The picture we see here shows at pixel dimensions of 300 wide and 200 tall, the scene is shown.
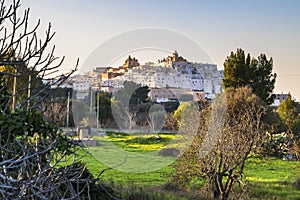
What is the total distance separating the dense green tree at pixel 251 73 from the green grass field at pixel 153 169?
261 inches

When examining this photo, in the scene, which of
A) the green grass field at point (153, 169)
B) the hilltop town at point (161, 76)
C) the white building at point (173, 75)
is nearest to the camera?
the green grass field at point (153, 169)

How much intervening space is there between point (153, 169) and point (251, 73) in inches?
471

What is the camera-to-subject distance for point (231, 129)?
689cm

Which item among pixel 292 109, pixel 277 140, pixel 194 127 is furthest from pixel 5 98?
pixel 292 109

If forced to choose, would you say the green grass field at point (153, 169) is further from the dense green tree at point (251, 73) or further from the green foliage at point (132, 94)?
the dense green tree at point (251, 73)

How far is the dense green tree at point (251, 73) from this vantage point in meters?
21.1

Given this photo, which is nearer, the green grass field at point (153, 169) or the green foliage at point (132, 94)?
the green grass field at point (153, 169)

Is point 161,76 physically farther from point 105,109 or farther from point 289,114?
point 289,114

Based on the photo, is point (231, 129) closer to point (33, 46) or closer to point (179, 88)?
point (33, 46)

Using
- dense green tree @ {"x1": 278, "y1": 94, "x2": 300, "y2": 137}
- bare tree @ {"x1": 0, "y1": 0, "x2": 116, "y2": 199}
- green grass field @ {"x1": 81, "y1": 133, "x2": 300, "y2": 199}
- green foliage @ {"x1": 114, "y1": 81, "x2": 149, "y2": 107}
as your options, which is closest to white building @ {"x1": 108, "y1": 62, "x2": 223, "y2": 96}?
green foliage @ {"x1": 114, "y1": 81, "x2": 149, "y2": 107}

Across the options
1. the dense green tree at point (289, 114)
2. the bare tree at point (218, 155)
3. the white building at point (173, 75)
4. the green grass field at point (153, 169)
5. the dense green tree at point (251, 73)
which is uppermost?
the dense green tree at point (251, 73)

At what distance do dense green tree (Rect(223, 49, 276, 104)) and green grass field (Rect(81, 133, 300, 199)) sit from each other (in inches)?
261

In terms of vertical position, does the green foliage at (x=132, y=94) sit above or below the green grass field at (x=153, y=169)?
above

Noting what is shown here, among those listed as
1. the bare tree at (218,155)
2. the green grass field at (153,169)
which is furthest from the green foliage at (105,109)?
the bare tree at (218,155)
